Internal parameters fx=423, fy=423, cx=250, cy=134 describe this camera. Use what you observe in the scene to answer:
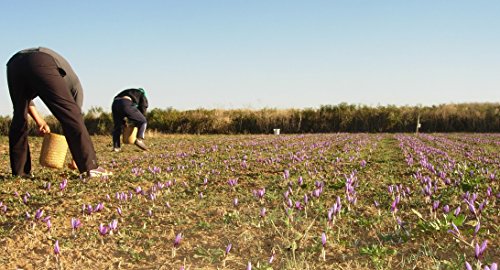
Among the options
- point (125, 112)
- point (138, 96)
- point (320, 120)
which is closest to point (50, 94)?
point (125, 112)

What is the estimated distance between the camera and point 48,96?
5043mm

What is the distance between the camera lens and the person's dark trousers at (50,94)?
5.05 m

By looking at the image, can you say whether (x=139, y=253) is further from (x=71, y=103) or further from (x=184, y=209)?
(x=71, y=103)

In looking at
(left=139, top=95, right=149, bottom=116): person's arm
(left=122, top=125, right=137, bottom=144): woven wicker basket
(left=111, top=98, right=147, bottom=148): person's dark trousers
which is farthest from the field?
(left=139, top=95, right=149, bottom=116): person's arm

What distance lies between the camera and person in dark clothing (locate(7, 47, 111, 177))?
506 centimetres

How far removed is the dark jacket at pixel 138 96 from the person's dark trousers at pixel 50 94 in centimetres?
546

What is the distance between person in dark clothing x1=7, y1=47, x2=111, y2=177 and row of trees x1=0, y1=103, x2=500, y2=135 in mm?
26242

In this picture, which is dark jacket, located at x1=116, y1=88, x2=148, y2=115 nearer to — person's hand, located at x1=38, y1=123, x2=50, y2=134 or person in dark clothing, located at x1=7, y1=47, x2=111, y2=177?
person's hand, located at x1=38, y1=123, x2=50, y2=134

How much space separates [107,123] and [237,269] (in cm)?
3411

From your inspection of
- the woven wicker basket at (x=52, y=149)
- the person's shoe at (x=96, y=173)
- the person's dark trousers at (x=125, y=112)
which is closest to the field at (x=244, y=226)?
the person's shoe at (x=96, y=173)

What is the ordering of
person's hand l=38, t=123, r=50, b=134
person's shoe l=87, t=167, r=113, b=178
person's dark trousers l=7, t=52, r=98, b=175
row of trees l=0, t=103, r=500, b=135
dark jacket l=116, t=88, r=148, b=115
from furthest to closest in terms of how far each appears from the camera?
1. row of trees l=0, t=103, r=500, b=135
2. dark jacket l=116, t=88, r=148, b=115
3. person's hand l=38, t=123, r=50, b=134
4. person's shoe l=87, t=167, r=113, b=178
5. person's dark trousers l=7, t=52, r=98, b=175

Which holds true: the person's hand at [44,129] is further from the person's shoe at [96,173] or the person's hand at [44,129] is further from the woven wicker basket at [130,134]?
the woven wicker basket at [130,134]

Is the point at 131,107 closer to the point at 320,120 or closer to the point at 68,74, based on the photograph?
the point at 68,74

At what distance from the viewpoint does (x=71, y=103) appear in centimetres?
518
